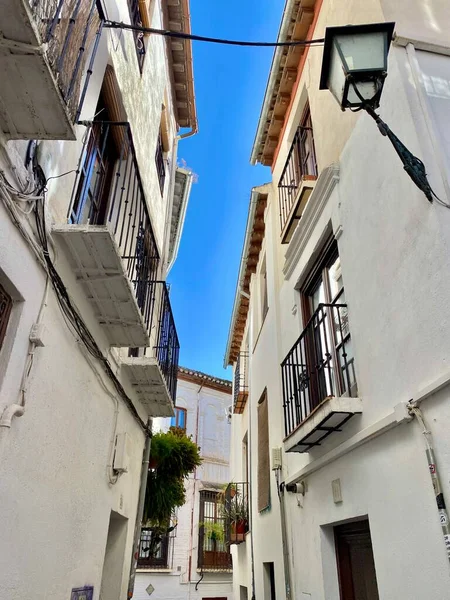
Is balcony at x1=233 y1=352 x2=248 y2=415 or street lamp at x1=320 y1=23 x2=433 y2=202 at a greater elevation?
balcony at x1=233 y1=352 x2=248 y2=415

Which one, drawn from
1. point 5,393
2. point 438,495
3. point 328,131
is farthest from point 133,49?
point 438,495

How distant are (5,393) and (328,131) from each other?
4.96 meters

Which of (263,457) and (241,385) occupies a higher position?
(241,385)

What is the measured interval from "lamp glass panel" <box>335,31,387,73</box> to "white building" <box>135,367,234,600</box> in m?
16.1

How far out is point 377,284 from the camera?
160 inches

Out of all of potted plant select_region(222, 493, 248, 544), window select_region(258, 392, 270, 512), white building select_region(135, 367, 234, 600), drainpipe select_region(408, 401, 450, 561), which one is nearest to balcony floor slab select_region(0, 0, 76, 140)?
drainpipe select_region(408, 401, 450, 561)

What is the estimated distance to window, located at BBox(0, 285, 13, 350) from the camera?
9.46 ft

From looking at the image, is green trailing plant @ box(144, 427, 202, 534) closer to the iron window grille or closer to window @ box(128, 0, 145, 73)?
the iron window grille

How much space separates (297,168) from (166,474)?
574 centimetres

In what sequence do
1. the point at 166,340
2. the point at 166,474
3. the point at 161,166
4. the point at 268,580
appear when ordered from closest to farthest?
the point at 166,340, the point at 268,580, the point at 166,474, the point at 161,166

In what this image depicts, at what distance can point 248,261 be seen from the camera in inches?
463

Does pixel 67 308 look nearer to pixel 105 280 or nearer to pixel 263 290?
pixel 105 280

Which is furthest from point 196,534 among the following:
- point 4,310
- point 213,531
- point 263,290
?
point 4,310

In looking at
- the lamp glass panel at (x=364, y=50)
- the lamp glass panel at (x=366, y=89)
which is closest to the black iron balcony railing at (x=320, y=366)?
the lamp glass panel at (x=366, y=89)
